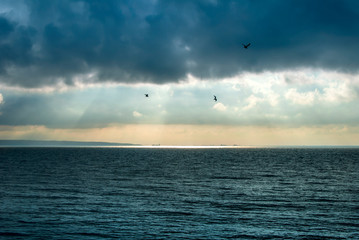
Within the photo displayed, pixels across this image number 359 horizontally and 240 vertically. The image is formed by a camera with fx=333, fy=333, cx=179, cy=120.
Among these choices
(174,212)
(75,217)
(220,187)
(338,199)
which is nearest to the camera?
(75,217)

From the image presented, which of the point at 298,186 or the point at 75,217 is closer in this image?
the point at 75,217

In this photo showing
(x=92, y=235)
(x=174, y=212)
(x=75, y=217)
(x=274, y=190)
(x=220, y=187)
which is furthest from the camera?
(x=220, y=187)

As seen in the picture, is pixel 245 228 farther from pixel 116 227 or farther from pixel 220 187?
pixel 220 187

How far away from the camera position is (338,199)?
162 feet

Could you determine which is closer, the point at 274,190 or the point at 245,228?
the point at 245,228

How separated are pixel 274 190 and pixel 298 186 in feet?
28.8

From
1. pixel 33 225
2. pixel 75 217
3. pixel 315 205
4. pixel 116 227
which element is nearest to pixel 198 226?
pixel 116 227

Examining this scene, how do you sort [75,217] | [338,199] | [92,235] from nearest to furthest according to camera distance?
[92,235]
[75,217]
[338,199]

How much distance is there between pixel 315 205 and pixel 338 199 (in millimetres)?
6830

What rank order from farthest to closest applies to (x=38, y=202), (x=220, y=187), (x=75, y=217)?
(x=220, y=187) < (x=38, y=202) < (x=75, y=217)

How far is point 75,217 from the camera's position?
119 ft

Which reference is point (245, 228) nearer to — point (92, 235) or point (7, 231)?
point (92, 235)

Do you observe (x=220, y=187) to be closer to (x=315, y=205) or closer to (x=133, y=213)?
(x=315, y=205)

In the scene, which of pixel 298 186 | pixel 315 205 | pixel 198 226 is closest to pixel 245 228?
pixel 198 226
